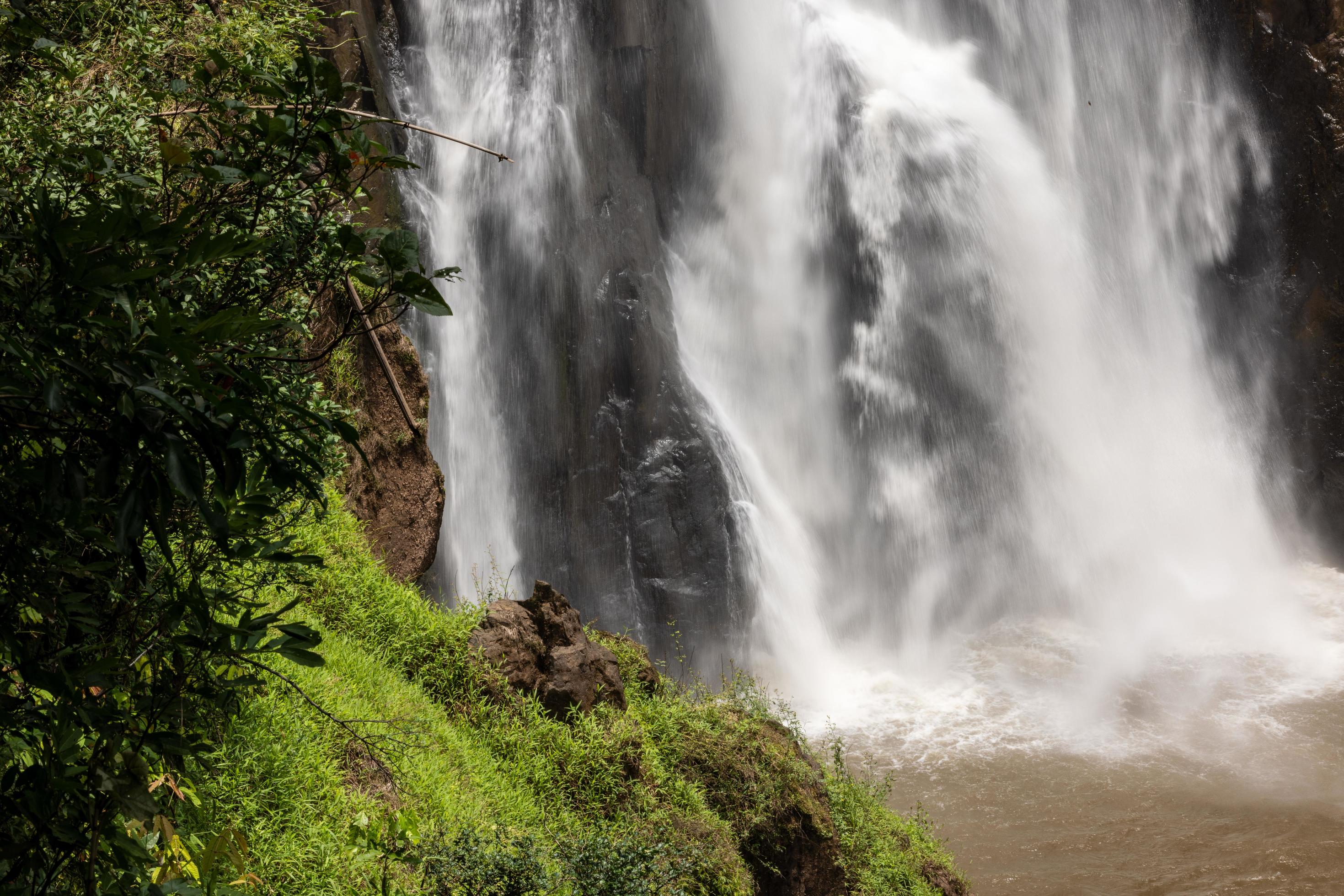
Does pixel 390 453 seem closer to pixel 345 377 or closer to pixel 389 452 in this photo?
pixel 389 452

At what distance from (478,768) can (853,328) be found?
10388mm

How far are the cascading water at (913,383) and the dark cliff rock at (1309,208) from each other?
1.42 feet

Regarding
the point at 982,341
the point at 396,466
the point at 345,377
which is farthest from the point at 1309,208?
the point at 345,377

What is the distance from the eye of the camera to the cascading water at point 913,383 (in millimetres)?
11188

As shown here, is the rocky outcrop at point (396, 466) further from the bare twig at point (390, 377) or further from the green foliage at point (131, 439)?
the green foliage at point (131, 439)

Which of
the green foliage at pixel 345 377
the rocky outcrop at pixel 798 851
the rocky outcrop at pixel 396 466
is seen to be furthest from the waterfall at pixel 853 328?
the rocky outcrop at pixel 798 851

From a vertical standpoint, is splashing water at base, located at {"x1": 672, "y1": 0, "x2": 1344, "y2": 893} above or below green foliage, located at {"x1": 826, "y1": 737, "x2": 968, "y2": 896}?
above

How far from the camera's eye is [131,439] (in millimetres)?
1296

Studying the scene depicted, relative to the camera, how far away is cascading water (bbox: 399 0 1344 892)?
11188 mm

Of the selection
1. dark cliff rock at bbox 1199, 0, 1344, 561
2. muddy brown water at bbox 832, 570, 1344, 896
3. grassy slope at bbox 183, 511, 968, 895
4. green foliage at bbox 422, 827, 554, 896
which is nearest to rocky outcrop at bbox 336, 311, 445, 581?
grassy slope at bbox 183, 511, 968, 895

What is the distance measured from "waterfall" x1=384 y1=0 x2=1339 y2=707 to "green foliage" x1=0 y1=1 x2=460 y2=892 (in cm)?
867

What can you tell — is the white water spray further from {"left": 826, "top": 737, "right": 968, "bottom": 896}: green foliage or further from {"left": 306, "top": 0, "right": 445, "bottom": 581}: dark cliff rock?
{"left": 306, "top": 0, "right": 445, "bottom": 581}: dark cliff rock

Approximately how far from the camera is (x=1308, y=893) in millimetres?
8219

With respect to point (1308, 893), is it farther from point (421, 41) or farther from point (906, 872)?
point (421, 41)
